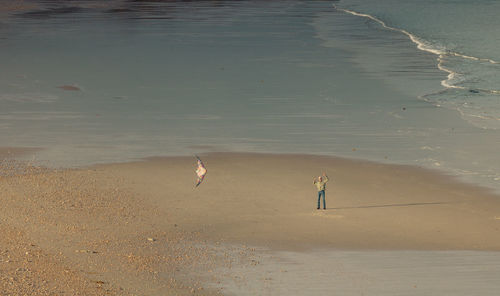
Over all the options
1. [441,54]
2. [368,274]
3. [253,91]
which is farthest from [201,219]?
[441,54]

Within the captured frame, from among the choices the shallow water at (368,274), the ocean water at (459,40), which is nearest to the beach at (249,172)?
the shallow water at (368,274)

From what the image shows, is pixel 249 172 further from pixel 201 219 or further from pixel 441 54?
pixel 441 54

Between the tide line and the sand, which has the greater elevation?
the sand

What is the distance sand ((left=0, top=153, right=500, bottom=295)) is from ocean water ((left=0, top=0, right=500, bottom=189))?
152 centimetres

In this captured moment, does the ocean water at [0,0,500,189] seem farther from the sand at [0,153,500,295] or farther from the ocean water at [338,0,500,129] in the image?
the sand at [0,153,500,295]

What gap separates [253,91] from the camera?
3111cm

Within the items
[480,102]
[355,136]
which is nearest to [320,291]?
[355,136]

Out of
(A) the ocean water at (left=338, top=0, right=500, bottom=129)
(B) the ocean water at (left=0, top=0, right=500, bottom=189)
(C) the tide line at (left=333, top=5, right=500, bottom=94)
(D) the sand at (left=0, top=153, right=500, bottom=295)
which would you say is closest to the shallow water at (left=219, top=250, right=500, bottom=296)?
(D) the sand at (left=0, top=153, right=500, bottom=295)

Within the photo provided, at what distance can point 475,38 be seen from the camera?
5422cm

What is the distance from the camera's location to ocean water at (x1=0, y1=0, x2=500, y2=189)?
73.6 feet

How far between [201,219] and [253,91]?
1540 cm

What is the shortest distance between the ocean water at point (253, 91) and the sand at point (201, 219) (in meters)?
1.52

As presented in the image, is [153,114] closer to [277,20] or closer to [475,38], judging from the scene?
[475,38]

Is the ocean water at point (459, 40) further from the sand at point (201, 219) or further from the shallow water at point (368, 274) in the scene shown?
the shallow water at point (368, 274)
